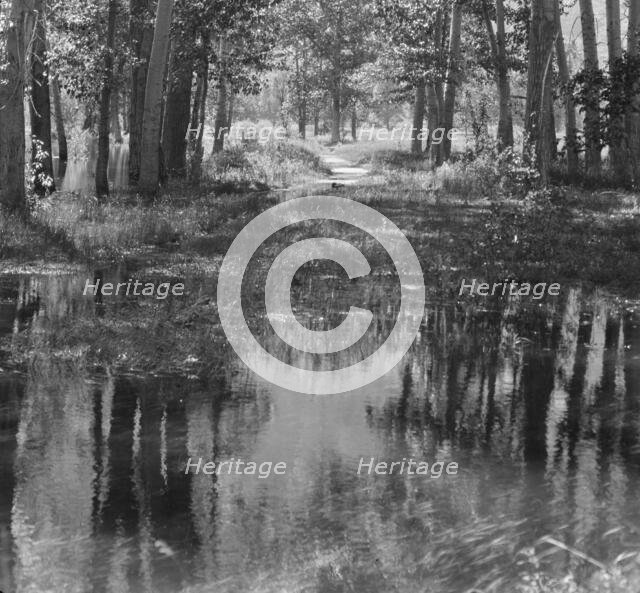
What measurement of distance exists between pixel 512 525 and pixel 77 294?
26.5 feet

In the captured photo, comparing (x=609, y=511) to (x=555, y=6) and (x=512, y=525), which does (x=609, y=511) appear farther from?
(x=555, y=6)

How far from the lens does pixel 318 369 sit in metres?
9.46

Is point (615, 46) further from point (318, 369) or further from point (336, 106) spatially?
Result: point (336, 106)

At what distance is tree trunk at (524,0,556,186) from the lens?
1830 centimetres

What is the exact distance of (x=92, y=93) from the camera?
22891 millimetres

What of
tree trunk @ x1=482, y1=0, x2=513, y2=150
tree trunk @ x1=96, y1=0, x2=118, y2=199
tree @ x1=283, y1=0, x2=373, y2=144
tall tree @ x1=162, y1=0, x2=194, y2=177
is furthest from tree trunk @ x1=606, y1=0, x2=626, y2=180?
tree @ x1=283, y1=0, x2=373, y2=144

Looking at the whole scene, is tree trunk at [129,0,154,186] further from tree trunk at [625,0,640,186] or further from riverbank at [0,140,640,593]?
tree trunk at [625,0,640,186]

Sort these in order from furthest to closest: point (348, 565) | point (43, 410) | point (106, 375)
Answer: point (106, 375) < point (43, 410) < point (348, 565)

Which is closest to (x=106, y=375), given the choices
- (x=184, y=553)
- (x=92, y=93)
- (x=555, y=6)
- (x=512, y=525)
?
(x=184, y=553)

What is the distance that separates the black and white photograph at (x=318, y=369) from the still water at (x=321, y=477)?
26 millimetres

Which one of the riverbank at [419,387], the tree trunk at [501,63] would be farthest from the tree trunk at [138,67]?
the tree trunk at [501,63]

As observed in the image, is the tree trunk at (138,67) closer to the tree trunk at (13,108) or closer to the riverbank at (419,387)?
the tree trunk at (13,108)

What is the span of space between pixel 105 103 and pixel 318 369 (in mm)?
14830

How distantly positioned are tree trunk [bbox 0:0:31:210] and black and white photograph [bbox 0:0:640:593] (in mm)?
41
